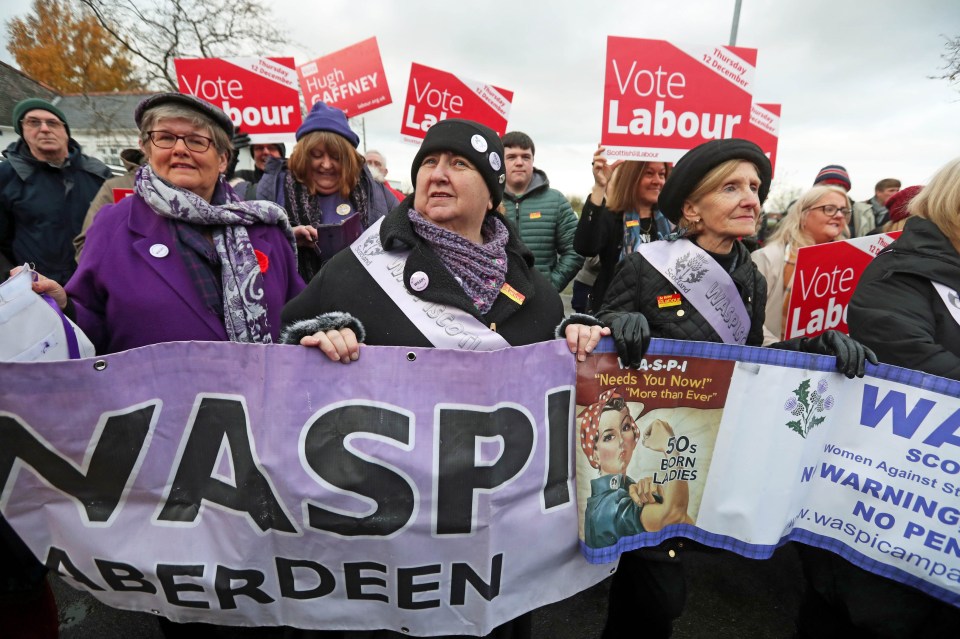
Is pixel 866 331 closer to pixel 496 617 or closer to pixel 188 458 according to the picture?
pixel 496 617

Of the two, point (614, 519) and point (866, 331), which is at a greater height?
point (866, 331)

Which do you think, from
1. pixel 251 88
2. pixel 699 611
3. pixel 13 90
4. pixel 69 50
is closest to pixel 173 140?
pixel 251 88

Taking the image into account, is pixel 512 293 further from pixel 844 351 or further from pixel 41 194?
pixel 41 194

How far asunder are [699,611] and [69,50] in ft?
87.2

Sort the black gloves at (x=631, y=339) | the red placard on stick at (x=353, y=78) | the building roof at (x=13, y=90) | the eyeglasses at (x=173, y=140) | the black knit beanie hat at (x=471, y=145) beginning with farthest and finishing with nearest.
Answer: the building roof at (x=13, y=90) → the red placard on stick at (x=353, y=78) → the eyeglasses at (x=173, y=140) → the black knit beanie hat at (x=471, y=145) → the black gloves at (x=631, y=339)

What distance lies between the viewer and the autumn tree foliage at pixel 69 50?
1877cm

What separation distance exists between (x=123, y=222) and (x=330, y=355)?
1047 mm

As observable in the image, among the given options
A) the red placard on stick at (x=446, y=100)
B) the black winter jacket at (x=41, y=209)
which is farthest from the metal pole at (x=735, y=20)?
the black winter jacket at (x=41, y=209)

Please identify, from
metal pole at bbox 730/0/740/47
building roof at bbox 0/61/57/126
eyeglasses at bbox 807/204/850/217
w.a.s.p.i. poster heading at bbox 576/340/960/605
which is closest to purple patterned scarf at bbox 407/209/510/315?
w.a.s.p.i. poster heading at bbox 576/340/960/605

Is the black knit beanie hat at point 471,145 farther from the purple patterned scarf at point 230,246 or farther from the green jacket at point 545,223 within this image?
the green jacket at point 545,223

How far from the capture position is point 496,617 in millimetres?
1628

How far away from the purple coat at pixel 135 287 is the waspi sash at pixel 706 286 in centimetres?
179

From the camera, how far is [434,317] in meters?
1.71

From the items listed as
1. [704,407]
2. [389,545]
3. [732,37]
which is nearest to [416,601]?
[389,545]
